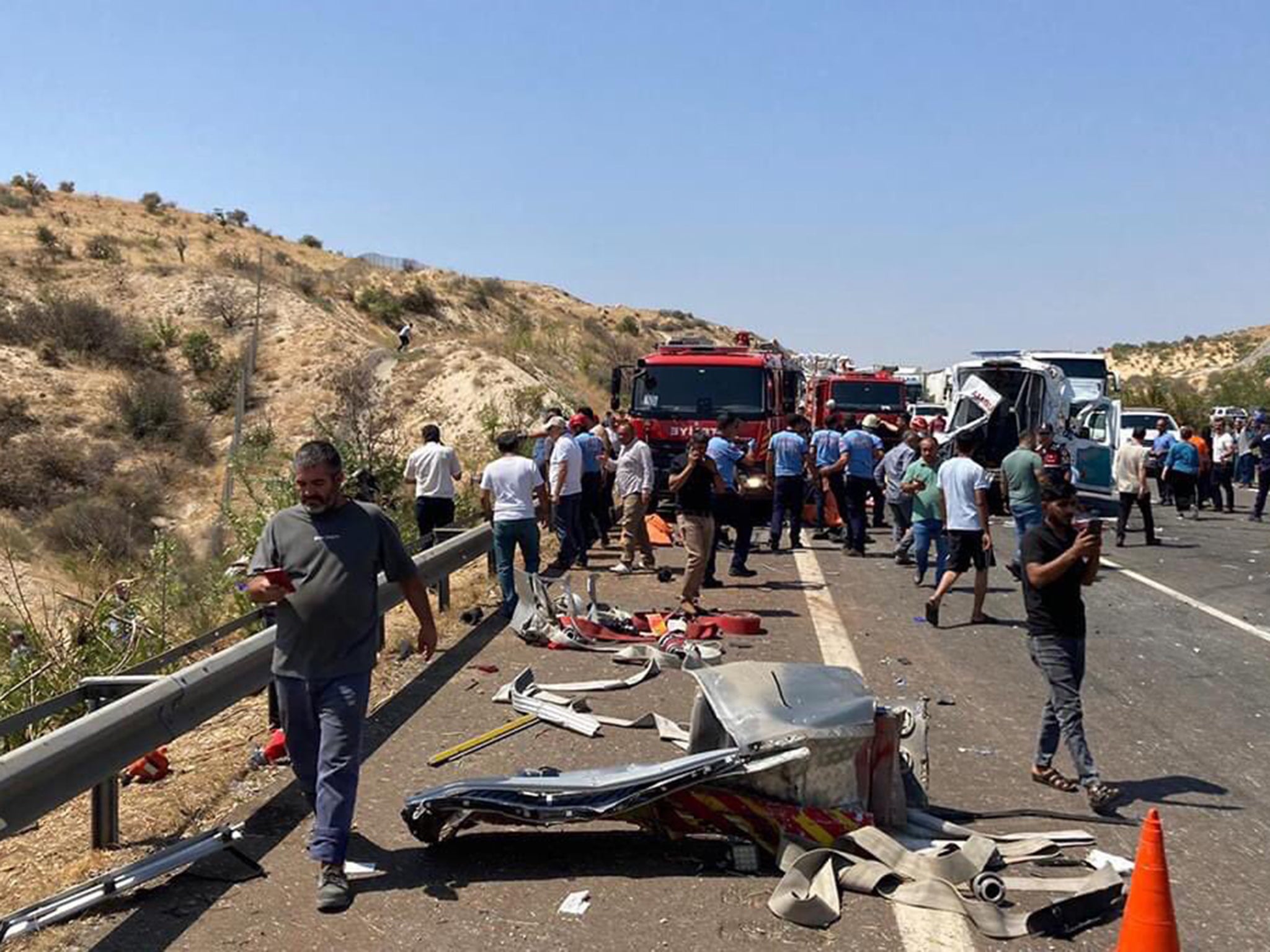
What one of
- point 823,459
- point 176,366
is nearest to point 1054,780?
point 823,459

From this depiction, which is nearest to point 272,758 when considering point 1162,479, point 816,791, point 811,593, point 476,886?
point 476,886

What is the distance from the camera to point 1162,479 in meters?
23.9

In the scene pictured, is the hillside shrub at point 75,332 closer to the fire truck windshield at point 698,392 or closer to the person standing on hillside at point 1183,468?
the fire truck windshield at point 698,392

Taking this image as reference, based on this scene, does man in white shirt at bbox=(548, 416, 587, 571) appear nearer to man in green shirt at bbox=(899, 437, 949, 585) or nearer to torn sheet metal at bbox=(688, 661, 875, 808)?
man in green shirt at bbox=(899, 437, 949, 585)

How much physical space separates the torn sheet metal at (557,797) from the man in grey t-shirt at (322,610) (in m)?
0.39

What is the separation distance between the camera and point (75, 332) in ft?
126

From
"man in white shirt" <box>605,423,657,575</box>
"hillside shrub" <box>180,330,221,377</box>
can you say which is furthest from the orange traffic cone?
"hillside shrub" <box>180,330,221,377</box>

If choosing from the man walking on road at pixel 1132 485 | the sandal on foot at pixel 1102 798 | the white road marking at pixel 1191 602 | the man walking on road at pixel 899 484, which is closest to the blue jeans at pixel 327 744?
the sandal on foot at pixel 1102 798

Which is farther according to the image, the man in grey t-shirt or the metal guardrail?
the man in grey t-shirt

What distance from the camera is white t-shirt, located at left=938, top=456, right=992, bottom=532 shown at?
11477mm

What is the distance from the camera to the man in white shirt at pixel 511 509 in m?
10.8

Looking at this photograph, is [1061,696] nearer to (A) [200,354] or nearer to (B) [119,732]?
(B) [119,732]

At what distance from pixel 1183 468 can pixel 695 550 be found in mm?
14335

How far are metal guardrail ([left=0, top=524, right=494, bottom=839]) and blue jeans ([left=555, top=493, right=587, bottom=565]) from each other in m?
7.07
